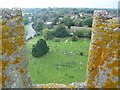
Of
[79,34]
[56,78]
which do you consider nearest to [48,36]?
[79,34]

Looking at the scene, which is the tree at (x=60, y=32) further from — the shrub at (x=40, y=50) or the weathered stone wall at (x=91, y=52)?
the weathered stone wall at (x=91, y=52)

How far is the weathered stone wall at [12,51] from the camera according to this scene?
3.16m

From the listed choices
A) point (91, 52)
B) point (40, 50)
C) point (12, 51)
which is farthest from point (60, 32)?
point (12, 51)

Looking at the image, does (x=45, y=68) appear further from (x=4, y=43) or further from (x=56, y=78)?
(x=4, y=43)

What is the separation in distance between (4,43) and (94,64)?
2077mm

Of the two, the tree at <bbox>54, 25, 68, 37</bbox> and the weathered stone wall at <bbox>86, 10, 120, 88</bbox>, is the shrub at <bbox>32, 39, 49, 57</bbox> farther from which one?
the weathered stone wall at <bbox>86, 10, 120, 88</bbox>

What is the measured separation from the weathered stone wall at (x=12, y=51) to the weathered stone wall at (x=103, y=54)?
5.24 ft

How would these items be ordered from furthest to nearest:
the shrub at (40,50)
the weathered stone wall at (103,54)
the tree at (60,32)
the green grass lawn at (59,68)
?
the tree at (60,32) → the shrub at (40,50) → the green grass lawn at (59,68) → the weathered stone wall at (103,54)

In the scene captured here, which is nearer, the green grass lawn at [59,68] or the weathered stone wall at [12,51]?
the weathered stone wall at [12,51]

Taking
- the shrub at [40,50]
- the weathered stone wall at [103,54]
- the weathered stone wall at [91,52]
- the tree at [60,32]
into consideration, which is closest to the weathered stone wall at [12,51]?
Result: the weathered stone wall at [91,52]

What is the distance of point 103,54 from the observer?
3.18 metres

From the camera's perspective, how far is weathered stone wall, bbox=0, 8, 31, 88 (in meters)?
3.16

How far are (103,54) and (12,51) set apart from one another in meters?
2.02

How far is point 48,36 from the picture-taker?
49906 millimetres
